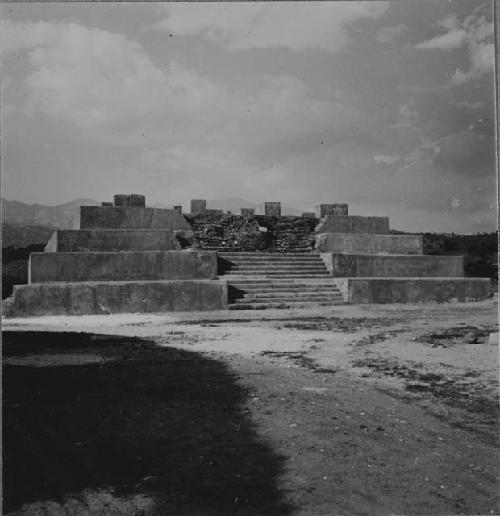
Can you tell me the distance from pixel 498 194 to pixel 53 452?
2.67m

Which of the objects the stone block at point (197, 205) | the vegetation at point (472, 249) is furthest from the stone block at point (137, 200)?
the vegetation at point (472, 249)

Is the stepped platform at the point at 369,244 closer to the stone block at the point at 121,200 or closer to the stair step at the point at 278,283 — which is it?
the stair step at the point at 278,283

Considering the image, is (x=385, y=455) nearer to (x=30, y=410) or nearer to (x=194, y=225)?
(x=30, y=410)

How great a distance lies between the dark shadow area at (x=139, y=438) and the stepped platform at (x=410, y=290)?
821 cm

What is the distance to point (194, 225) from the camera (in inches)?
657

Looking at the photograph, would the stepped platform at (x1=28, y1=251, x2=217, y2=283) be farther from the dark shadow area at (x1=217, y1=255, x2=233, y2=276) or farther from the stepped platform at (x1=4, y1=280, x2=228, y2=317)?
the stepped platform at (x1=4, y1=280, x2=228, y2=317)

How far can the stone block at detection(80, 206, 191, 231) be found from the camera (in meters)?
14.0

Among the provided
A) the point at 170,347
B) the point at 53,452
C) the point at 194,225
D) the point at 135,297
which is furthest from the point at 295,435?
the point at 194,225

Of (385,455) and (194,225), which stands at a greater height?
(194,225)

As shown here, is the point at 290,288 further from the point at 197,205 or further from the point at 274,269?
the point at 197,205

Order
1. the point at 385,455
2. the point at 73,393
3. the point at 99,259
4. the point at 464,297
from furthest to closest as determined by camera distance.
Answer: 1. the point at 464,297
2. the point at 99,259
3. the point at 73,393
4. the point at 385,455

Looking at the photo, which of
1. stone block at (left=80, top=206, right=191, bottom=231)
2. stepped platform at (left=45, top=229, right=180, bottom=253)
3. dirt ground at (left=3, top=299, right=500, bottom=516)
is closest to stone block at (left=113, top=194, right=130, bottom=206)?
stone block at (left=80, top=206, right=191, bottom=231)

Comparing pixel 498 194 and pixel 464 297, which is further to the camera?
pixel 464 297

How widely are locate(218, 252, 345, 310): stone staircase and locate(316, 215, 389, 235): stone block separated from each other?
2156 mm
